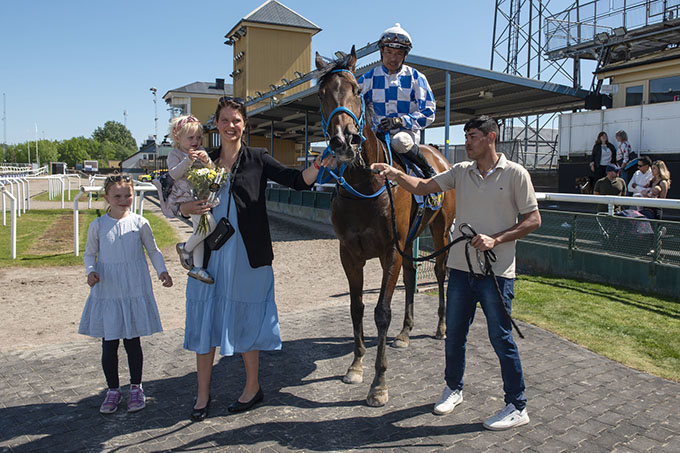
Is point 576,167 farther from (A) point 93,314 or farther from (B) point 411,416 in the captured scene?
(A) point 93,314

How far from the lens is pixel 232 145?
349 cm

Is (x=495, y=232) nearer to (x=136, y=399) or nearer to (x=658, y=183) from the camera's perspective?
(x=136, y=399)

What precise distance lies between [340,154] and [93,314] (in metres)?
2.07

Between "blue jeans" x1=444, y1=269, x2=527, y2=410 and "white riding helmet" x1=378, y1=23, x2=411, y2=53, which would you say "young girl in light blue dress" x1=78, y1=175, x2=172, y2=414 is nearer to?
"blue jeans" x1=444, y1=269, x2=527, y2=410

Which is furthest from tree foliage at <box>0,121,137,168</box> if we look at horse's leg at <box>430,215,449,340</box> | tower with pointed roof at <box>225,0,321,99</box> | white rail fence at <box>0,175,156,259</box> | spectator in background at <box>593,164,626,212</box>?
horse's leg at <box>430,215,449,340</box>

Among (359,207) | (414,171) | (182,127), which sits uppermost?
(182,127)

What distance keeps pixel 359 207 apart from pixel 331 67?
3.52ft

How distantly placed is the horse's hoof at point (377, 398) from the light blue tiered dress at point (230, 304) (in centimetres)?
80

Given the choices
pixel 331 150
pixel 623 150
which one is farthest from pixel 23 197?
pixel 623 150

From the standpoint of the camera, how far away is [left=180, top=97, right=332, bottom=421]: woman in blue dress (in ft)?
11.0

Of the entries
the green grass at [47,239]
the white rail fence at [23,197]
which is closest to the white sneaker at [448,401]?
the white rail fence at [23,197]

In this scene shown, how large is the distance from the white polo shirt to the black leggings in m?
2.35

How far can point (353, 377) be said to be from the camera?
160 inches

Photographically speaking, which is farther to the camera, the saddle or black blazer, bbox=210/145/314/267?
the saddle
